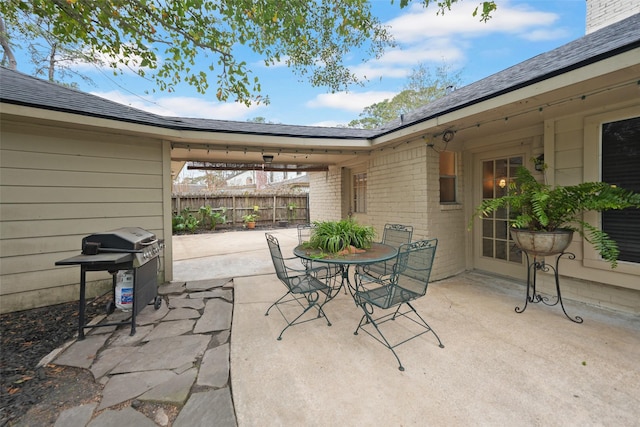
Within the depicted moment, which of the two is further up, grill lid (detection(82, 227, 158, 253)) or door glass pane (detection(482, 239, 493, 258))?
grill lid (detection(82, 227, 158, 253))

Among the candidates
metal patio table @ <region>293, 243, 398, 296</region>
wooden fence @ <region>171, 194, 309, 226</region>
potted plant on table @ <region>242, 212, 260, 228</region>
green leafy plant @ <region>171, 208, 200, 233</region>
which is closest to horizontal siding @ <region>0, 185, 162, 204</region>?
metal patio table @ <region>293, 243, 398, 296</region>

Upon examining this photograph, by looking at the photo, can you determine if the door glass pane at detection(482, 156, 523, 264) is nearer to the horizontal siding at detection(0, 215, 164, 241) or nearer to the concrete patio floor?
the concrete patio floor

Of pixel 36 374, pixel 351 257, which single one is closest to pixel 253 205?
pixel 351 257

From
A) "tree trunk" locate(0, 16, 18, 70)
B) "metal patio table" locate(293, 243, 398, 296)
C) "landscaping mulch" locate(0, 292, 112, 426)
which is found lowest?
"landscaping mulch" locate(0, 292, 112, 426)

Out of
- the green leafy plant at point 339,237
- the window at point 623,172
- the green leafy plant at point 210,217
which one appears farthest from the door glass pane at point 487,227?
the green leafy plant at point 210,217

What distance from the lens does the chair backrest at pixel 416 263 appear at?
2.26 metres

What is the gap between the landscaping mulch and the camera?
161 cm

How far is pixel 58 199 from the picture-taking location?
10.8 feet

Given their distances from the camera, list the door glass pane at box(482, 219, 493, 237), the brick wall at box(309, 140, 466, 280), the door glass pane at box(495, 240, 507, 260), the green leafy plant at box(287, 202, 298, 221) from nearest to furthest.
Result: the brick wall at box(309, 140, 466, 280) < the door glass pane at box(495, 240, 507, 260) < the door glass pane at box(482, 219, 493, 237) < the green leafy plant at box(287, 202, 298, 221)

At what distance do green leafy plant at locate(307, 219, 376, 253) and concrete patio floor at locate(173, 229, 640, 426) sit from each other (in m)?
Result: 0.79

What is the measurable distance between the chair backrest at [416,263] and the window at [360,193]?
12.6 ft

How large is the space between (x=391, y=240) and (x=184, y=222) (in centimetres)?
909

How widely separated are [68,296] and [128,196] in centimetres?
151

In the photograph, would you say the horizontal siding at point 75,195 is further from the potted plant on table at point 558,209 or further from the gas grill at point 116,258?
the potted plant on table at point 558,209
